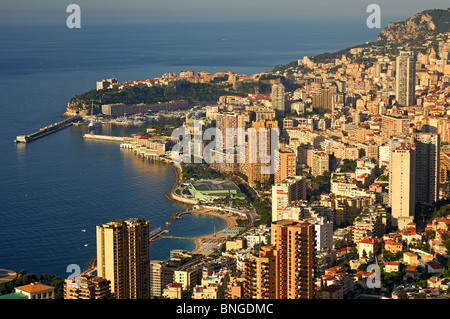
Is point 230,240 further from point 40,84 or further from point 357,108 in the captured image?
point 40,84

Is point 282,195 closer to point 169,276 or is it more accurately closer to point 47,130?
point 169,276

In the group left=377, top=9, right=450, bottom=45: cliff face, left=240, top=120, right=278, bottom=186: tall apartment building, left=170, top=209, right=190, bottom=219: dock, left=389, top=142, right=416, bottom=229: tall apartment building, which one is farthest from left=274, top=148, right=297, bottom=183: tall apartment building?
left=377, top=9, right=450, bottom=45: cliff face

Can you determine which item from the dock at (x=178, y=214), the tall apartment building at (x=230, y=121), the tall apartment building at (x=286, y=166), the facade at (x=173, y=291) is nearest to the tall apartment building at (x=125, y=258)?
the facade at (x=173, y=291)

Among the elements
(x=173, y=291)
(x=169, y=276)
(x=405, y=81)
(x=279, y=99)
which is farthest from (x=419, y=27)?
(x=173, y=291)

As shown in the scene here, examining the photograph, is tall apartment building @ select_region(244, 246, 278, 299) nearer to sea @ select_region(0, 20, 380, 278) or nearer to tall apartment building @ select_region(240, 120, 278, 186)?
sea @ select_region(0, 20, 380, 278)

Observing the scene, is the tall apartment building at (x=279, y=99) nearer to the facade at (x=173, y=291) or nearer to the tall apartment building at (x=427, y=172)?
the tall apartment building at (x=427, y=172)

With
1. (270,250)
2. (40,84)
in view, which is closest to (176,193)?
(270,250)
